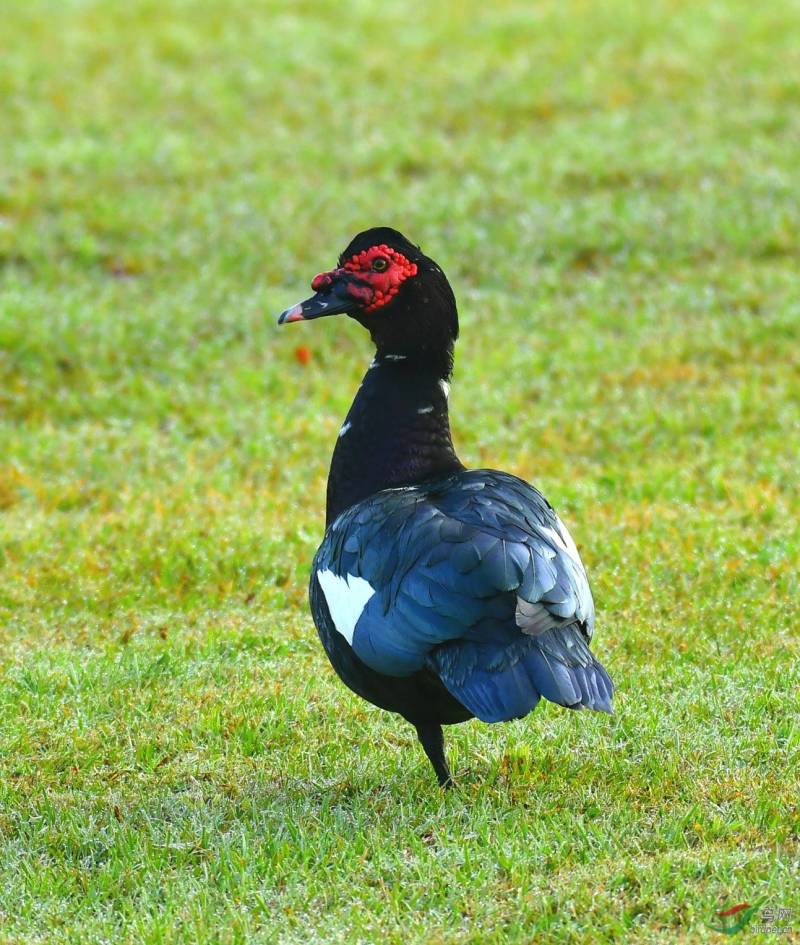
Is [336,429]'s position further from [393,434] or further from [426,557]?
[426,557]

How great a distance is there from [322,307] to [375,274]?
0.23m

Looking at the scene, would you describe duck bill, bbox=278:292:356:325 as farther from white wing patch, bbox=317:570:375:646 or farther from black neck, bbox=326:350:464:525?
white wing patch, bbox=317:570:375:646

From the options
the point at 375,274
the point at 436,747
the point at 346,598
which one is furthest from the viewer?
the point at 375,274

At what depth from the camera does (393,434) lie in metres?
5.51

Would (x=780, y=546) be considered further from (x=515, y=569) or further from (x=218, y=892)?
(x=218, y=892)

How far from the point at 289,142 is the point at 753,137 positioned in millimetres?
4530

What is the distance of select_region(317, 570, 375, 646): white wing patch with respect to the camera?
4887 millimetres

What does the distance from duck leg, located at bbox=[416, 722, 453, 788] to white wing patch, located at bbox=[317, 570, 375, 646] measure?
1.44 ft

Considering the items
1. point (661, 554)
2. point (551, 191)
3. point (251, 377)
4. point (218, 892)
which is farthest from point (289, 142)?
point (218, 892)

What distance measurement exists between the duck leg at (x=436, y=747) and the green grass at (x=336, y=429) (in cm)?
7

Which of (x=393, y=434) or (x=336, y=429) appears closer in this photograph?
(x=393, y=434)

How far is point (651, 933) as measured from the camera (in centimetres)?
423

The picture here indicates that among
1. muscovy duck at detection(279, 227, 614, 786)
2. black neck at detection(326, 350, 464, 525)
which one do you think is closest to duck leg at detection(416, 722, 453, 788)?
muscovy duck at detection(279, 227, 614, 786)

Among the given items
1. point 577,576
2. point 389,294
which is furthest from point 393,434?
point 577,576
